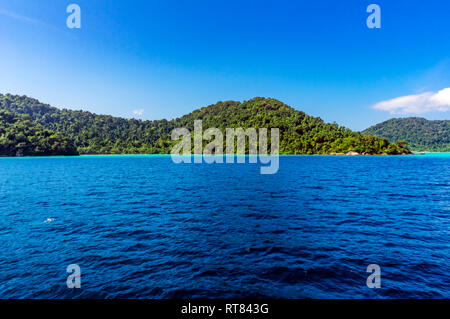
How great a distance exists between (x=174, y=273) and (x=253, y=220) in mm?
11011

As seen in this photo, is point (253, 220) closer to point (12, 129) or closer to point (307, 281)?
point (307, 281)

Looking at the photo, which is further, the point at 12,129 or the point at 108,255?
the point at 12,129

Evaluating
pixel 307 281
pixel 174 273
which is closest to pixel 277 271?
pixel 307 281

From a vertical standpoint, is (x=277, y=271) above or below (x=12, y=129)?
below
